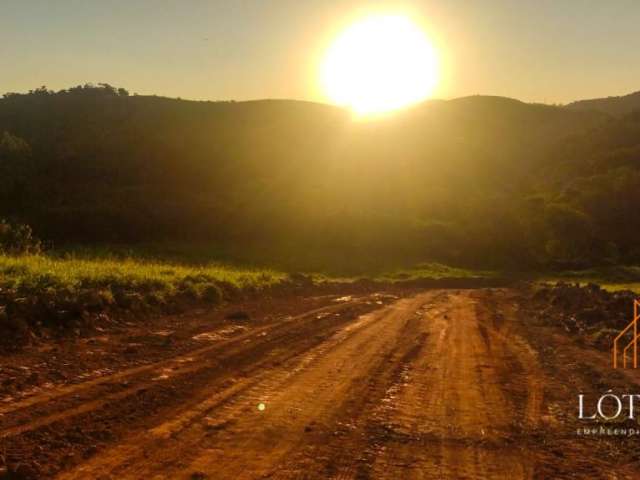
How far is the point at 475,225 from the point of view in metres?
64.7

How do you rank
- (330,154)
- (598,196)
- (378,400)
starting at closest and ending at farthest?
(378,400) → (598,196) → (330,154)

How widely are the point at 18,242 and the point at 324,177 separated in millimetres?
67778

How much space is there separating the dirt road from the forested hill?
116ft

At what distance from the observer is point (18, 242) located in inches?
820

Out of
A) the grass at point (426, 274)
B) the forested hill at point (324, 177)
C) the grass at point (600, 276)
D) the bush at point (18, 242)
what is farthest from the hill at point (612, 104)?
the bush at point (18, 242)

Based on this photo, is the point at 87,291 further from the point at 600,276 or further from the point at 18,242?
the point at 600,276

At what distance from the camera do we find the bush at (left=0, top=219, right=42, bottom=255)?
1912 cm

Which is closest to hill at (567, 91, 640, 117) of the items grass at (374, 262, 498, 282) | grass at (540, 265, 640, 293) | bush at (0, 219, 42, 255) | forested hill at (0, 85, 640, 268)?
forested hill at (0, 85, 640, 268)

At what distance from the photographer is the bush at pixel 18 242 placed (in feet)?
62.7

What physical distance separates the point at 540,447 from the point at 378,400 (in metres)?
2.14

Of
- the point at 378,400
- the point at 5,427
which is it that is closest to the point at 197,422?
the point at 5,427

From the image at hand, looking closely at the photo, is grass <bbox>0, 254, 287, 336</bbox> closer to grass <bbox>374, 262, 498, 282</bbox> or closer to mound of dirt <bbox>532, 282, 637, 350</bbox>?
mound of dirt <bbox>532, 282, 637, 350</bbox>

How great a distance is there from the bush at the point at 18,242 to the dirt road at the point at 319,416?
10.1m

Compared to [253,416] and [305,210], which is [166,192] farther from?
[253,416]
